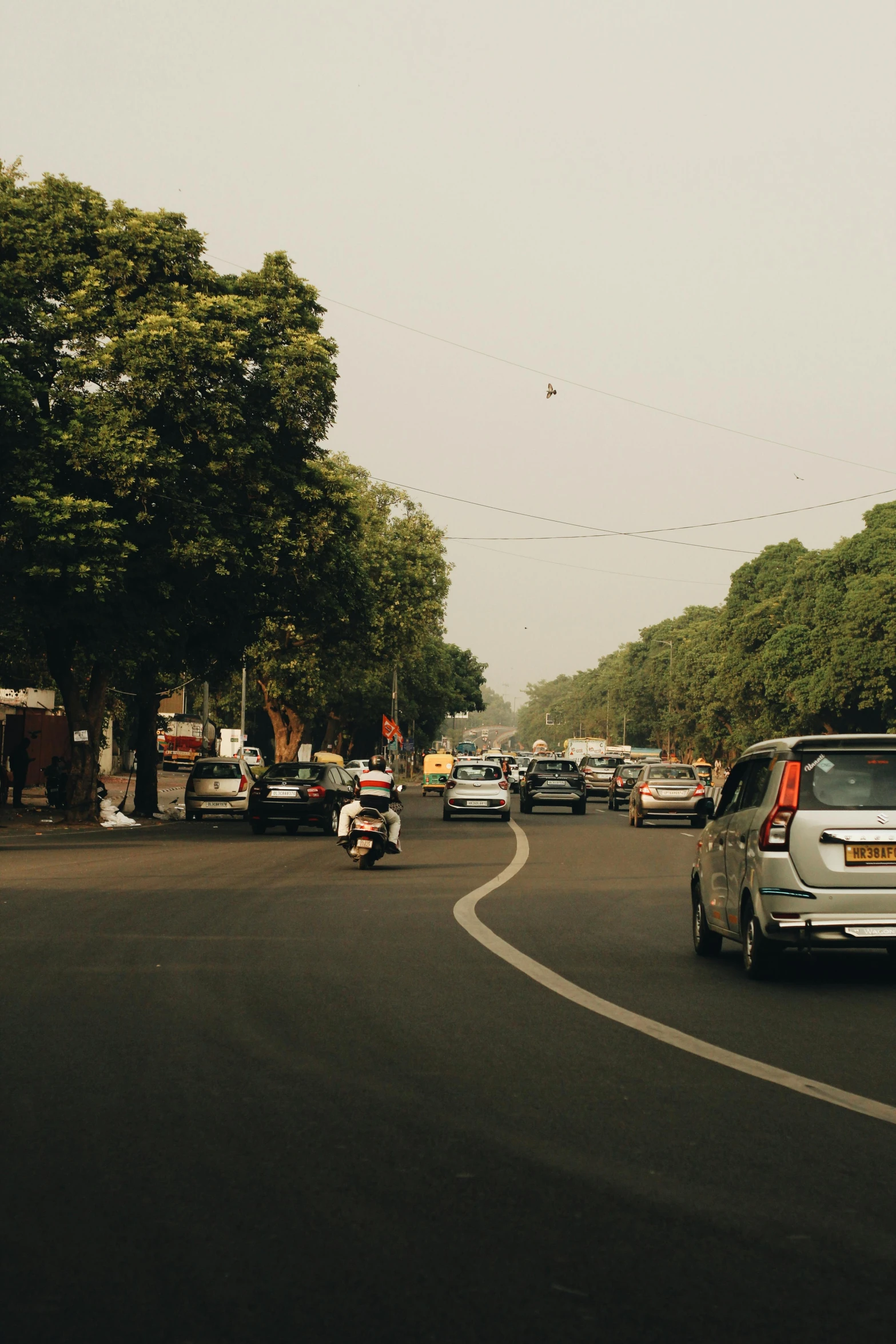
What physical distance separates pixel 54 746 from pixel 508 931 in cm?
4931

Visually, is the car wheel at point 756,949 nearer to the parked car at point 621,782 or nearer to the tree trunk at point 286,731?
the parked car at point 621,782

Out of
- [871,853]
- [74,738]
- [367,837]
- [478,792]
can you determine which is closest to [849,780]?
[871,853]

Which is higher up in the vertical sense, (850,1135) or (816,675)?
(816,675)

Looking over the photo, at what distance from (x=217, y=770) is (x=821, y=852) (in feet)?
101

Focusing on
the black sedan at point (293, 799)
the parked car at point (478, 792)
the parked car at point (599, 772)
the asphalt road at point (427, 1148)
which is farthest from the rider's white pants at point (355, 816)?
the parked car at point (599, 772)

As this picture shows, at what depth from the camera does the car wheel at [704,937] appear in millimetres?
12352

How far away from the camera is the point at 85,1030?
836cm

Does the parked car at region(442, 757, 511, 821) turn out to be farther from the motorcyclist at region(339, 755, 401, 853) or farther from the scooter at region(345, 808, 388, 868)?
the scooter at region(345, 808, 388, 868)

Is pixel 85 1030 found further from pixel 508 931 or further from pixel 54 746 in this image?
pixel 54 746

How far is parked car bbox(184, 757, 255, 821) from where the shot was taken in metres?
40.0

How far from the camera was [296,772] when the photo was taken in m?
33.3

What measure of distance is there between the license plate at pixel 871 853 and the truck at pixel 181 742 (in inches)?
2761

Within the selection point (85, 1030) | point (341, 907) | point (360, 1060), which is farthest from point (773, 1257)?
point (341, 907)

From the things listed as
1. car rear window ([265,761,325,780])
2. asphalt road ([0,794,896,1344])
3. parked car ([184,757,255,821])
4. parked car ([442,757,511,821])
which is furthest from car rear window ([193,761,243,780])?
asphalt road ([0,794,896,1344])
